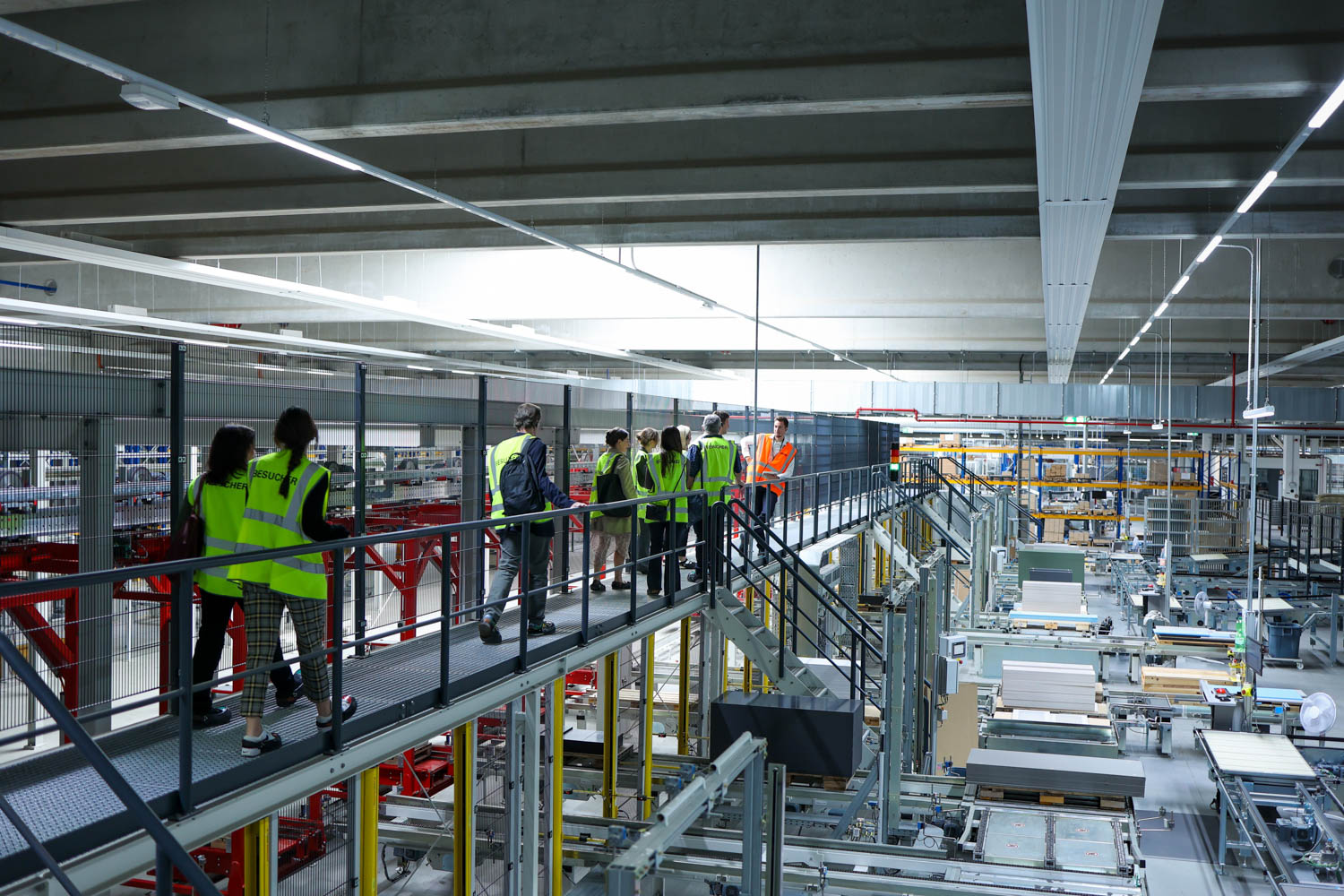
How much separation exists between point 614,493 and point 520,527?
79.9 inches

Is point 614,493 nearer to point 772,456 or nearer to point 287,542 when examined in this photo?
point 287,542

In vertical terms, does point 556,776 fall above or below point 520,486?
below

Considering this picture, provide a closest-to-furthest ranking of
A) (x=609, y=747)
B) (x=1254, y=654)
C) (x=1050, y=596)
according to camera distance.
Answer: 1. (x=609, y=747)
2. (x=1254, y=654)
3. (x=1050, y=596)

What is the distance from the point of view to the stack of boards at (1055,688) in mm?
15898

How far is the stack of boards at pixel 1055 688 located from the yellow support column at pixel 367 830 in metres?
12.8

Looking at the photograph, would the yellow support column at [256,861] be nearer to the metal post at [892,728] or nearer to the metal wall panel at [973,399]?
the metal post at [892,728]

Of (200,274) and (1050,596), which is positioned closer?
(200,274)

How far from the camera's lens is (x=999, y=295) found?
1675cm

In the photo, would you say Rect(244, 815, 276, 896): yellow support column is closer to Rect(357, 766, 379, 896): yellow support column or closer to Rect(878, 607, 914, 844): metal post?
Rect(357, 766, 379, 896): yellow support column

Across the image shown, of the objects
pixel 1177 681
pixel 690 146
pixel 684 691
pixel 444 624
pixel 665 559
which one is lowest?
pixel 1177 681

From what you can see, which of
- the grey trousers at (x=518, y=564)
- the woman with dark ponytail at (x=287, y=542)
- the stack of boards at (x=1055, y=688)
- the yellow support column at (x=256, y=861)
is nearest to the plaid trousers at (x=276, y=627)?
the woman with dark ponytail at (x=287, y=542)

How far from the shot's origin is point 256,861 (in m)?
4.72

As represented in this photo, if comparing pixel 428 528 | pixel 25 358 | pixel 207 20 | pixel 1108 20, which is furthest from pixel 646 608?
pixel 207 20

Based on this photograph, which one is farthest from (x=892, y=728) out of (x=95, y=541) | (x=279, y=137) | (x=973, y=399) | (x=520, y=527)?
(x=973, y=399)
